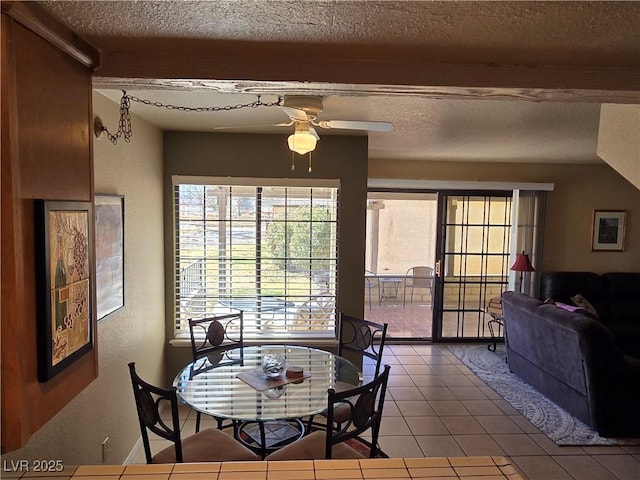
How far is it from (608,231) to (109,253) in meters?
6.03

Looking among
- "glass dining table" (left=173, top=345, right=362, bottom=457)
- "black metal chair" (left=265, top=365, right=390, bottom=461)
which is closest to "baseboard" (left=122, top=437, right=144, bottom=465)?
"glass dining table" (left=173, top=345, right=362, bottom=457)

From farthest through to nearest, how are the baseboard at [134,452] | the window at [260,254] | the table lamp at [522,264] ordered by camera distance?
the table lamp at [522,264] < the window at [260,254] < the baseboard at [134,452]

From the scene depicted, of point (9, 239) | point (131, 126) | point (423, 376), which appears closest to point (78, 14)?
point (9, 239)

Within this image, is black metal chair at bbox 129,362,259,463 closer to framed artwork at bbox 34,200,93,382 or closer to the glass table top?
the glass table top

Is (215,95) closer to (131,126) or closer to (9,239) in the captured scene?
(131,126)

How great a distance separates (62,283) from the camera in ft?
3.53

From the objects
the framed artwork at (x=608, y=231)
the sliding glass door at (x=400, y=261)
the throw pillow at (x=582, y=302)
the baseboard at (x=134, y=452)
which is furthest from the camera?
the sliding glass door at (x=400, y=261)

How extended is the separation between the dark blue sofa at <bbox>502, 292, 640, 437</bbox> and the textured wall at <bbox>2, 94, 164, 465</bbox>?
3.38 meters

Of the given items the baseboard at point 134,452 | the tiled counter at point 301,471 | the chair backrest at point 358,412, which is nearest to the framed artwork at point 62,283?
the tiled counter at point 301,471

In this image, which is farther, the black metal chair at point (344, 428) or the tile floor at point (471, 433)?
the tile floor at point (471, 433)

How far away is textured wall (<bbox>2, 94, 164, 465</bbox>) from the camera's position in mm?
2158

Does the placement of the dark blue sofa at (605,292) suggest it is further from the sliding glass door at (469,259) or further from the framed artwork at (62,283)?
the framed artwork at (62,283)

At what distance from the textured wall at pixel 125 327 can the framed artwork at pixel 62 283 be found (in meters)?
0.85

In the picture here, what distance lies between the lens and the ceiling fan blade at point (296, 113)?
220 cm
